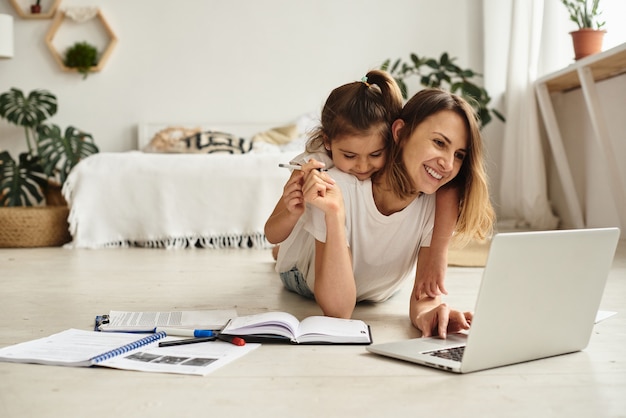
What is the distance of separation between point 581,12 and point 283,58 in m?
2.13

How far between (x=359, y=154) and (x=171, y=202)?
2149 millimetres

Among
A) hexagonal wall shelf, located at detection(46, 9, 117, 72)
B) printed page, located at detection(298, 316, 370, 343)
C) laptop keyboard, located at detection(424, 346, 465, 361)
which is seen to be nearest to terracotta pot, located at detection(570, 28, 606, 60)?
printed page, located at detection(298, 316, 370, 343)

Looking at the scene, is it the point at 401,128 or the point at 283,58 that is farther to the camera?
the point at 283,58

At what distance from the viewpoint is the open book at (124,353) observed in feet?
4.32

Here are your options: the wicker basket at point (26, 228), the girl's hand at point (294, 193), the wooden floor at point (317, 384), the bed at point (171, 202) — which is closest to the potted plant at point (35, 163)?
the wicker basket at point (26, 228)

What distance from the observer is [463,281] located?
2482mm

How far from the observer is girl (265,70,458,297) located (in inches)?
67.3

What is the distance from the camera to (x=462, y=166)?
5.72ft

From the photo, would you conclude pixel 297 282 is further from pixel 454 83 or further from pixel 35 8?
pixel 35 8

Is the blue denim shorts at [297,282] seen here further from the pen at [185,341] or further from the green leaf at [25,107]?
the green leaf at [25,107]

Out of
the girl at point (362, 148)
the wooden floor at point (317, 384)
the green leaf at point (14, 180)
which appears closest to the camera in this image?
the wooden floor at point (317, 384)

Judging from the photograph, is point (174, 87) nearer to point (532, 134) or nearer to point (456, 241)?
point (532, 134)

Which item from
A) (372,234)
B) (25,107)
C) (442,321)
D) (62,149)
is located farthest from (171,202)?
(442,321)

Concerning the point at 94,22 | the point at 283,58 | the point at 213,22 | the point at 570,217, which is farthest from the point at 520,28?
the point at 94,22
